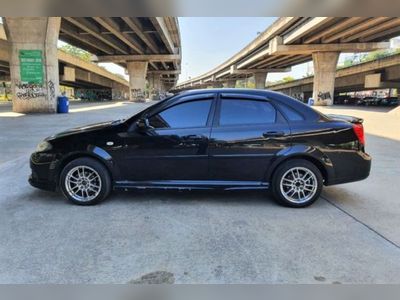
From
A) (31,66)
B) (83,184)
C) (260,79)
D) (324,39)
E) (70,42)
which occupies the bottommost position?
(83,184)

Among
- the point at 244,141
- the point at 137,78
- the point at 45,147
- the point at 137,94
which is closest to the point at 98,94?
the point at 137,94

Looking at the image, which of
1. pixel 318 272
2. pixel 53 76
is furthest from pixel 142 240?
pixel 53 76

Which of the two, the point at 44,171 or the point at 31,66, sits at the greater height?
the point at 31,66

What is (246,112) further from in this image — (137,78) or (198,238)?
(137,78)

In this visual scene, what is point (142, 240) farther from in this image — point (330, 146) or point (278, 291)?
point (330, 146)

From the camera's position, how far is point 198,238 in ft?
12.4

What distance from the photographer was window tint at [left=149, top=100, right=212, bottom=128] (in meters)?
4.78

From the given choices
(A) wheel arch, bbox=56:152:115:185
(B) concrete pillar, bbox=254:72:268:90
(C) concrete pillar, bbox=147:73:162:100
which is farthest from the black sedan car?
(C) concrete pillar, bbox=147:73:162:100

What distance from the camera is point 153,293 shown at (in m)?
2.77

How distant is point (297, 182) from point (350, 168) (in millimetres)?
776

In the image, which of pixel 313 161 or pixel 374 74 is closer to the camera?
pixel 313 161

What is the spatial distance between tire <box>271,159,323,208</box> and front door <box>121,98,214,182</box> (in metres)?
1.03

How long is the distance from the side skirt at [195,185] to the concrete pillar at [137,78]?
1851 inches

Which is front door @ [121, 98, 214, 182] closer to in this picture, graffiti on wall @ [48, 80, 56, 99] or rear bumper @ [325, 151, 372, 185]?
rear bumper @ [325, 151, 372, 185]
